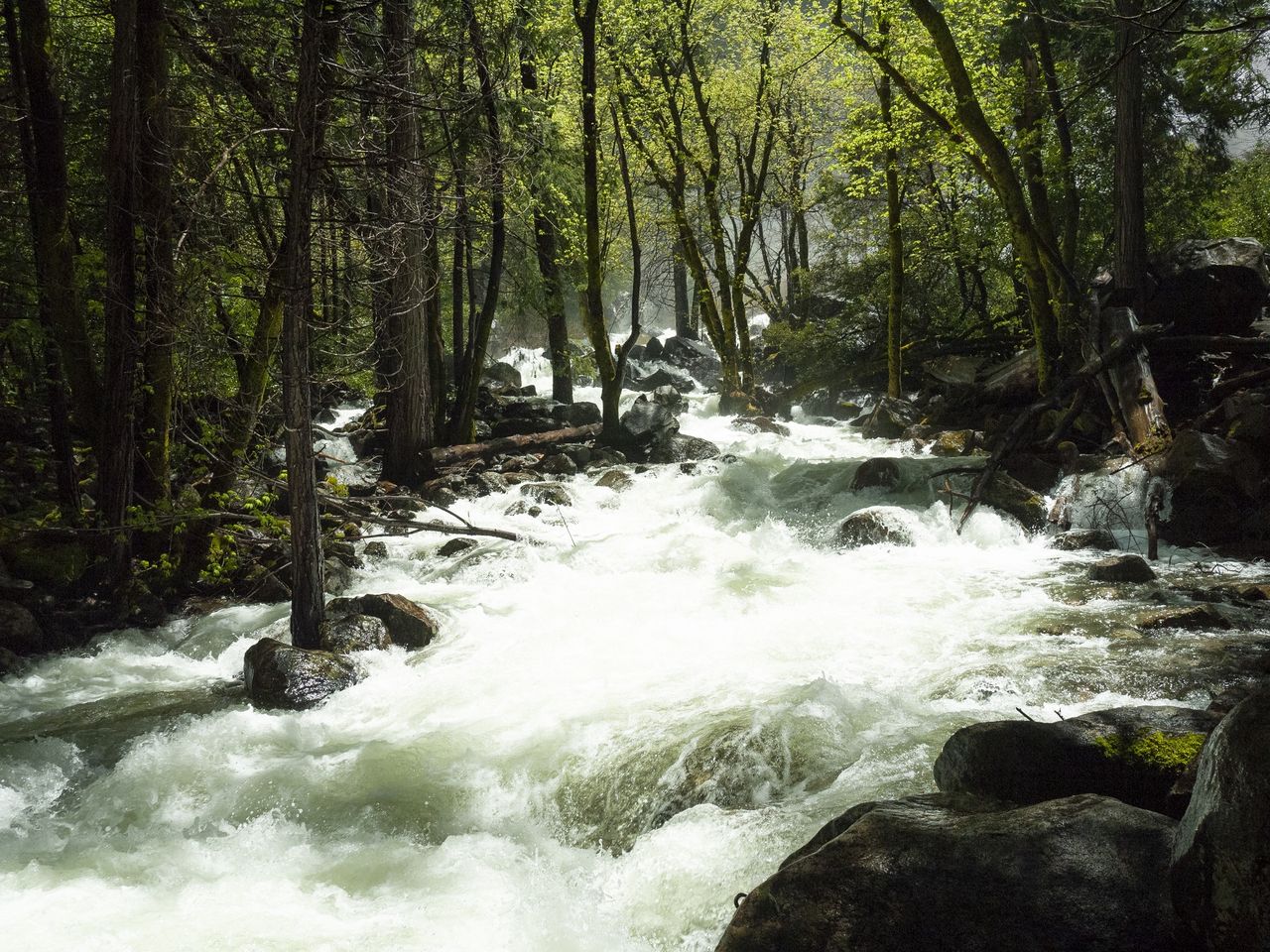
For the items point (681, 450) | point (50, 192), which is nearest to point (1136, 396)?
point (681, 450)

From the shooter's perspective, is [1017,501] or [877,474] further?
[877,474]

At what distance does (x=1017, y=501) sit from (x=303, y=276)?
8371 mm

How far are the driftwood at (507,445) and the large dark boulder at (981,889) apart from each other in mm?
11526

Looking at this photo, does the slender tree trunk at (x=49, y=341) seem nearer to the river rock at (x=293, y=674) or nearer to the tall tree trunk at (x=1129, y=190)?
the river rock at (x=293, y=674)

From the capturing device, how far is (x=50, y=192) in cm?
803

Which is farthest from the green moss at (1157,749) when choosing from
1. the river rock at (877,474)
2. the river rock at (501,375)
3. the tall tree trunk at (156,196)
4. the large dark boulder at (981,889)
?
the river rock at (501,375)

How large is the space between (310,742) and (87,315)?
5.16m

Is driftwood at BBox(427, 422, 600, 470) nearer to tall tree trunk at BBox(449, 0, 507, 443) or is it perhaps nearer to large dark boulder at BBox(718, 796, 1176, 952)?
tall tree trunk at BBox(449, 0, 507, 443)

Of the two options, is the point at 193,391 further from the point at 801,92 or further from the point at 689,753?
the point at 801,92

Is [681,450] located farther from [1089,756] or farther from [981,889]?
[981,889]

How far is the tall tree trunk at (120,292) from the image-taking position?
7250mm

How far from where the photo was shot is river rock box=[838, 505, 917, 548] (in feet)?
35.4

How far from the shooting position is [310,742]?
→ 600 cm

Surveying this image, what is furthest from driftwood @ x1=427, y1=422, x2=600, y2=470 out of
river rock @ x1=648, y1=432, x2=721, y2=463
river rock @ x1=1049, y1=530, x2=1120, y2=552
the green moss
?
the green moss
